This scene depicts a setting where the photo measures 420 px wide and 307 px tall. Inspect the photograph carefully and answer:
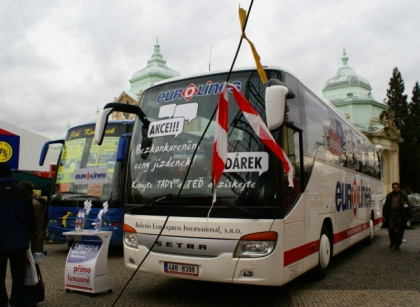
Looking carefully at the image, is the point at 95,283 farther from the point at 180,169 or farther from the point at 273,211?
the point at 273,211

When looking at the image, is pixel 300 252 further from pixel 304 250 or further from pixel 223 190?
pixel 223 190

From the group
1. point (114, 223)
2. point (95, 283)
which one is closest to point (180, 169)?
point (95, 283)

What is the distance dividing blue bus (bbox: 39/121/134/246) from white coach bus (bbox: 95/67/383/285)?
3694 millimetres

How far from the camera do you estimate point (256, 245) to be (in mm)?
5363

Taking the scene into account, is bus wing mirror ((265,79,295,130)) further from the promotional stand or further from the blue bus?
the blue bus

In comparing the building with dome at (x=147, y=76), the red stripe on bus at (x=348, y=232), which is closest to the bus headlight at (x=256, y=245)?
the red stripe on bus at (x=348, y=232)

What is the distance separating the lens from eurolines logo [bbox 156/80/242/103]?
609 centimetres

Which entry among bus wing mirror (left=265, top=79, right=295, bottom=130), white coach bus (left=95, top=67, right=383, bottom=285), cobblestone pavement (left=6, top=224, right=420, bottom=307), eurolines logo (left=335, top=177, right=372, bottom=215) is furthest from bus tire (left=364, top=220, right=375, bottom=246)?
bus wing mirror (left=265, top=79, right=295, bottom=130)

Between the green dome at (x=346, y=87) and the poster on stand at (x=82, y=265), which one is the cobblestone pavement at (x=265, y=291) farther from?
the green dome at (x=346, y=87)

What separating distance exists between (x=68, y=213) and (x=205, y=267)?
Answer: 5884 mm

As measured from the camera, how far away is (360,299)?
6.33 m

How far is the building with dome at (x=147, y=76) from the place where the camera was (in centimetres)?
4603

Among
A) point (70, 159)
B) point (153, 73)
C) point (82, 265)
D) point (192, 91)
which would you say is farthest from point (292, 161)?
point (153, 73)

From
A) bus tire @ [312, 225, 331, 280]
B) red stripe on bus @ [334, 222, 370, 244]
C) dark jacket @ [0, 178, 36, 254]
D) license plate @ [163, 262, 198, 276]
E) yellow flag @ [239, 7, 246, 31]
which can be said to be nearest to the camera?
yellow flag @ [239, 7, 246, 31]
